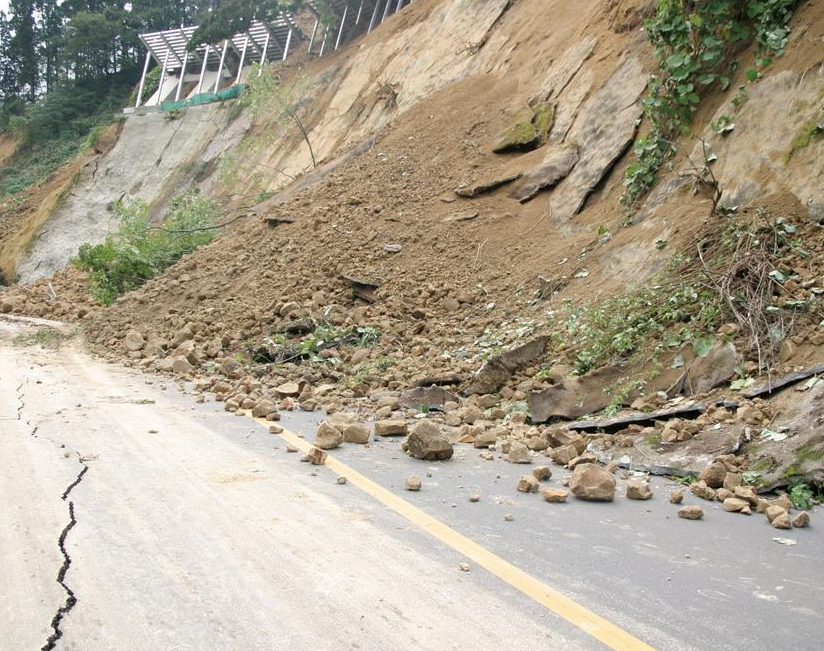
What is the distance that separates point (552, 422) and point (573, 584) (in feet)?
10.7

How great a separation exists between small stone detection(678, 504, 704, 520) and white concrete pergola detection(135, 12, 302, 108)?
32.4 meters

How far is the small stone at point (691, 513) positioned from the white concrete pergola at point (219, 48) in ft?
106

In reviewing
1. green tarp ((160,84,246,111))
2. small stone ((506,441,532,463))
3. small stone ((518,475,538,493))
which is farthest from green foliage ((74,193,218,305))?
green tarp ((160,84,246,111))

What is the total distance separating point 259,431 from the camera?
6.15 metres

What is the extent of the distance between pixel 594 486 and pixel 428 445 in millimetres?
1273

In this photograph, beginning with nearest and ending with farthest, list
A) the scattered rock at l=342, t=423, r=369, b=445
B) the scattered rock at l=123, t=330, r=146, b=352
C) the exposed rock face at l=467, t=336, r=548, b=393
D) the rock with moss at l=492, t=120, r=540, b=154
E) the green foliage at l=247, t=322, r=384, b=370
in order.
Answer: the scattered rock at l=342, t=423, r=369, b=445
the exposed rock face at l=467, t=336, r=548, b=393
the green foliage at l=247, t=322, r=384, b=370
the scattered rock at l=123, t=330, r=146, b=352
the rock with moss at l=492, t=120, r=540, b=154

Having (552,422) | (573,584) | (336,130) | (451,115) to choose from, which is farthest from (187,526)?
(336,130)

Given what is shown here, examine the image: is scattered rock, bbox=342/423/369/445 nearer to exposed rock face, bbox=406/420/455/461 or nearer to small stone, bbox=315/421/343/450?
small stone, bbox=315/421/343/450

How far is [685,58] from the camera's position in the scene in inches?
363

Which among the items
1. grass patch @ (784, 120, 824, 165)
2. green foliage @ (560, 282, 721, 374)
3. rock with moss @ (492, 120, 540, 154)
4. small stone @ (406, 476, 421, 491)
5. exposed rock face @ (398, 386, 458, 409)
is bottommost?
small stone @ (406, 476, 421, 491)

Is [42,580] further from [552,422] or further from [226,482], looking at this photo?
[552,422]

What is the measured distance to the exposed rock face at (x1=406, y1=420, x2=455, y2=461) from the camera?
520cm

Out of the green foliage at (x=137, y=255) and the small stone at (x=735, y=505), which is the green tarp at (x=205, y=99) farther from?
the small stone at (x=735, y=505)

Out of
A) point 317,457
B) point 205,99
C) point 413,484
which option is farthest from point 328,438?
point 205,99
